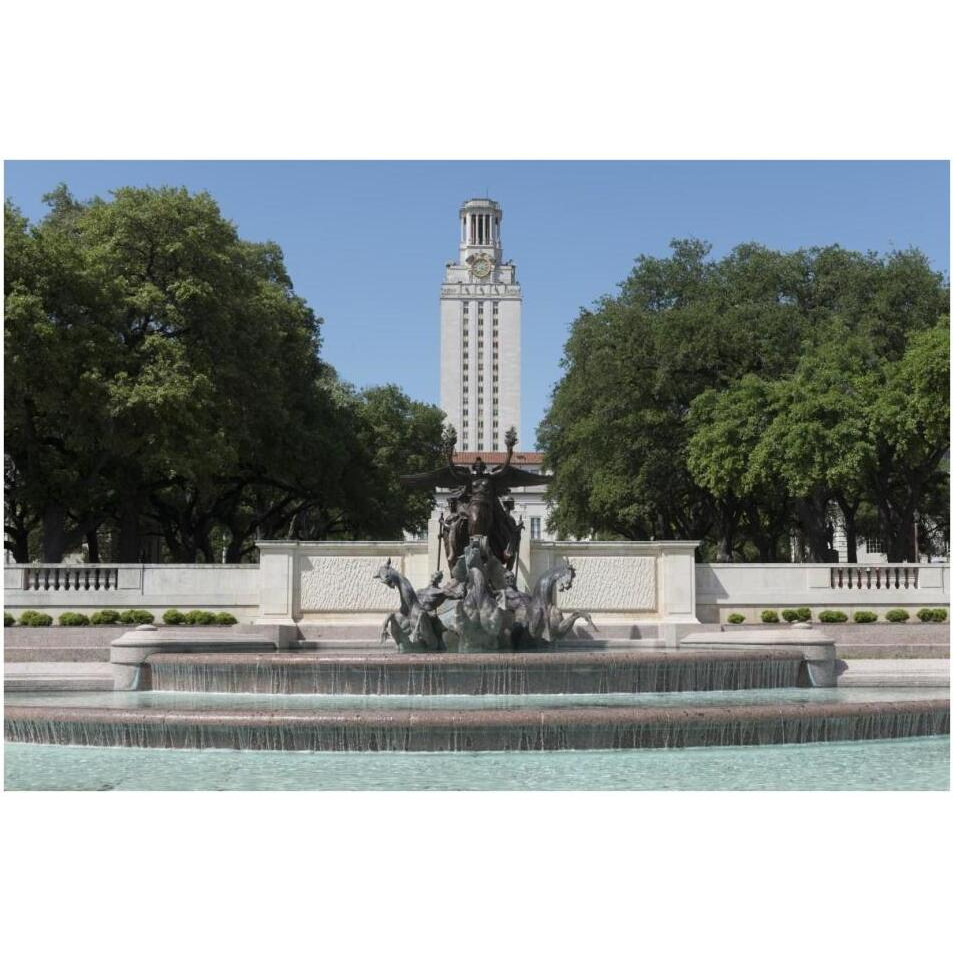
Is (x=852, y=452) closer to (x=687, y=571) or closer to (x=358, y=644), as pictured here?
(x=687, y=571)

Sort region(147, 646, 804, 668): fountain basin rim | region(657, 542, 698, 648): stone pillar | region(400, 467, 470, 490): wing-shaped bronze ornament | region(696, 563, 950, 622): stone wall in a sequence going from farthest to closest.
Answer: region(696, 563, 950, 622): stone wall < region(657, 542, 698, 648): stone pillar < region(400, 467, 470, 490): wing-shaped bronze ornament < region(147, 646, 804, 668): fountain basin rim

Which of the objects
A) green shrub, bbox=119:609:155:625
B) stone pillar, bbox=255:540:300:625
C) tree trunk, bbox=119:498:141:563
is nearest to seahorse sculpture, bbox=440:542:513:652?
stone pillar, bbox=255:540:300:625

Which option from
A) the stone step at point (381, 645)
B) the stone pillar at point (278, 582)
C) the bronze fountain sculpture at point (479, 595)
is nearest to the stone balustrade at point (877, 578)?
the stone step at point (381, 645)

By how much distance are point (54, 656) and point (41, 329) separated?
10.6m

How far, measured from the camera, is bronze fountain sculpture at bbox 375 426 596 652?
22750mm

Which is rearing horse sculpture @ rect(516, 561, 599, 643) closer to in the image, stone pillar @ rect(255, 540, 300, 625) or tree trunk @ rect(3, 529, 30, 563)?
stone pillar @ rect(255, 540, 300, 625)

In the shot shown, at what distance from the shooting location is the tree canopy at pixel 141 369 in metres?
34.3

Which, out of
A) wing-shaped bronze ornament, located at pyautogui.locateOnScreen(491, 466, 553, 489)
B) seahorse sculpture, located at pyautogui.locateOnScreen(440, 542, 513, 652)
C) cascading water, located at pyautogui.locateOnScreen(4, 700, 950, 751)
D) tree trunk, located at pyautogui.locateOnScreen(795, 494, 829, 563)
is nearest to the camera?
cascading water, located at pyautogui.locateOnScreen(4, 700, 950, 751)

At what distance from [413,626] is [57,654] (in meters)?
8.73

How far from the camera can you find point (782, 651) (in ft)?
68.3

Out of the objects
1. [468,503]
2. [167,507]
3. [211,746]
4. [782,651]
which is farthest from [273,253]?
[211,746]

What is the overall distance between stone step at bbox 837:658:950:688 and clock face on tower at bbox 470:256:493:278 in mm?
141877

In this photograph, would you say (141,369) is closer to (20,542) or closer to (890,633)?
(20,542)

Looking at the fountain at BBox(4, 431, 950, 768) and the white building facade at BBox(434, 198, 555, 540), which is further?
the white building facade at BBox(434, 198, 555, 540)
